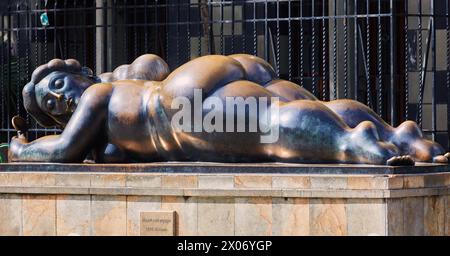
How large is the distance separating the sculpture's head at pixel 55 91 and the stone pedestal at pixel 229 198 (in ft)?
2.55

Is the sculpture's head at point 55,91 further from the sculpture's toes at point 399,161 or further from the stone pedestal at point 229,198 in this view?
the sculpture's toes at point 399,161

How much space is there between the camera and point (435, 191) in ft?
35.4

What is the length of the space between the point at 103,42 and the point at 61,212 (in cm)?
863

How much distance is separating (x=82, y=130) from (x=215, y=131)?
1.18 metres

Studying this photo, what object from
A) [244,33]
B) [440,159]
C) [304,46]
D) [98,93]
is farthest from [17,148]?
[304,46]

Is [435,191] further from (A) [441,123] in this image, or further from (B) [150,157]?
(A) [441,123]

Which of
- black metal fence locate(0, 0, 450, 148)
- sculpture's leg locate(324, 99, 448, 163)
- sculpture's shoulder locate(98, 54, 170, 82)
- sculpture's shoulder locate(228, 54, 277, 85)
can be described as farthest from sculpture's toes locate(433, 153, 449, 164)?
black metal fence locate(0, 0, 450, 148)

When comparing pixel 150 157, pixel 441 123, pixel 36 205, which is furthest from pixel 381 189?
pixel 441 123

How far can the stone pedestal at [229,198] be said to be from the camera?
10547 millimetres

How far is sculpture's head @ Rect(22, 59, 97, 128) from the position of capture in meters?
12.3

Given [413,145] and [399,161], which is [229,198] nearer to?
[399,161]

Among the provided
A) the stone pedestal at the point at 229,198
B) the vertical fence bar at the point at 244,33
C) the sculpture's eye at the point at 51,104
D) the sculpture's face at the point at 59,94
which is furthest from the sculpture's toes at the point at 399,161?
the vertical fence bar at the point at 244,33

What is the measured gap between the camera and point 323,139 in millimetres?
11094

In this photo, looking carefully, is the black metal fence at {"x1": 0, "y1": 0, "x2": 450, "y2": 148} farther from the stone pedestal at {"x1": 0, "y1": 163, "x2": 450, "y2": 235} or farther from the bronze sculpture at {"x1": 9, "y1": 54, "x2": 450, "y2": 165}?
the stone pedestal at {"x1": 0, "y1": 163, "x2": 450, "y2": 235}
